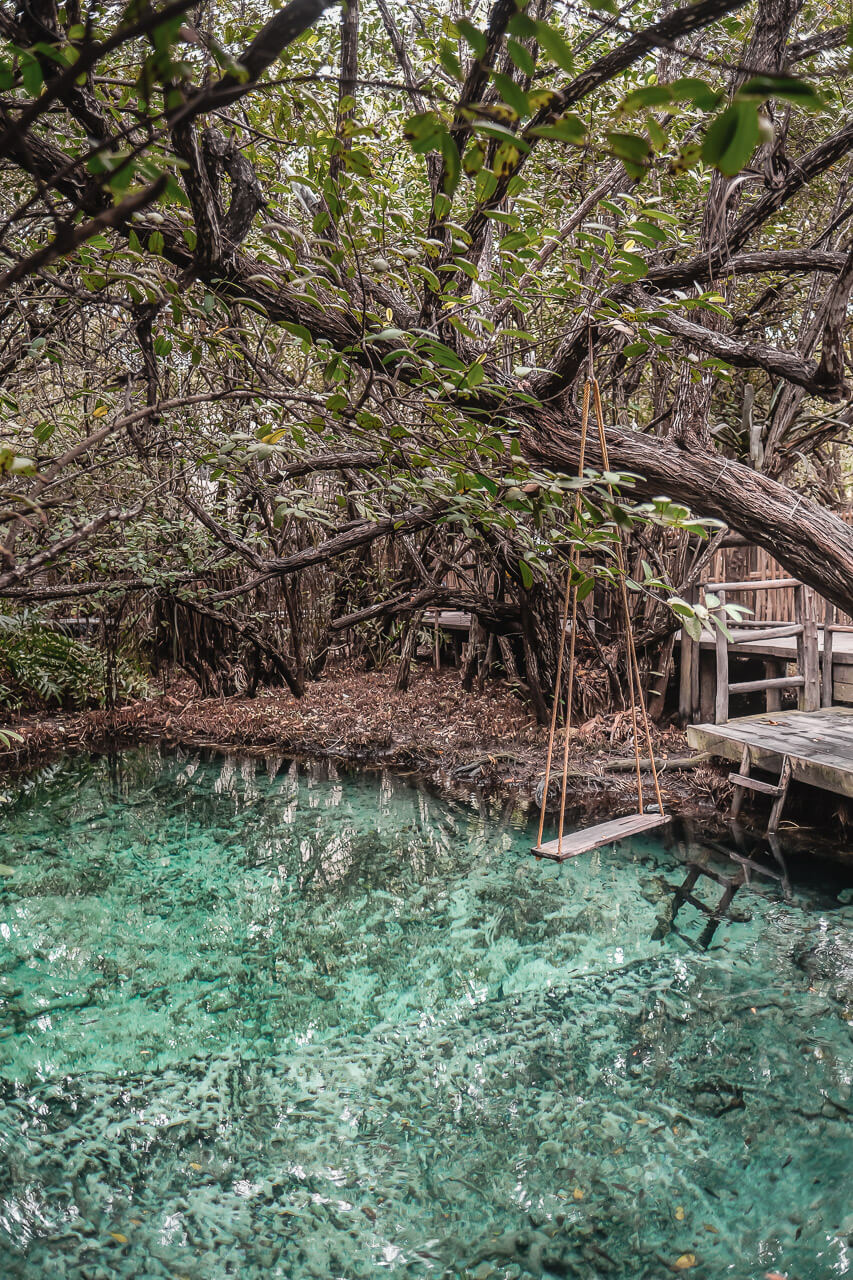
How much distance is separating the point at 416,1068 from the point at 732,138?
2875mm

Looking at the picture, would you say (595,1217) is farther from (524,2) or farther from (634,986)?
(524,2)

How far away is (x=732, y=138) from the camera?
0.56 meters

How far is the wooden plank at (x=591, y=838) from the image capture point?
7.69 feet

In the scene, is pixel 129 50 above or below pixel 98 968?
above

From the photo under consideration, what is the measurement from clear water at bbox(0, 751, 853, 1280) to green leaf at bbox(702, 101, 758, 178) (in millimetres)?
1829

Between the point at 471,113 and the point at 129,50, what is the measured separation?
3839 mm

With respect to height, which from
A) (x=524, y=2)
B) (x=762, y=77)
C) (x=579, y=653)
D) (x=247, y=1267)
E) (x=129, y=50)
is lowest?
(x=247, y=1267)

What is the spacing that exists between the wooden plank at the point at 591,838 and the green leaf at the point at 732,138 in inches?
77.7

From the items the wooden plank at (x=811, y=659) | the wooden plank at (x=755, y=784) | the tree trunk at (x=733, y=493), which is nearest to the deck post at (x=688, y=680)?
the wooden plank at (x=811, y=659)

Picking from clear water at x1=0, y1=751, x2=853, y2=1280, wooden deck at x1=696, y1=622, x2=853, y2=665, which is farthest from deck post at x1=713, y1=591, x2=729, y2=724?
clear water at x1=0, y1=751, x2=853, y2=1280

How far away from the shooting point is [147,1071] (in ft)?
9.03

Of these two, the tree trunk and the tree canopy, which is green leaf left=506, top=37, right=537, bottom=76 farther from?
the tree trunk

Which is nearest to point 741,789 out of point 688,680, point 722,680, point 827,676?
point 722,680

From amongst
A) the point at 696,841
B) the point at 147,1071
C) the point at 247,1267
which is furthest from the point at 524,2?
the point at 696,841
